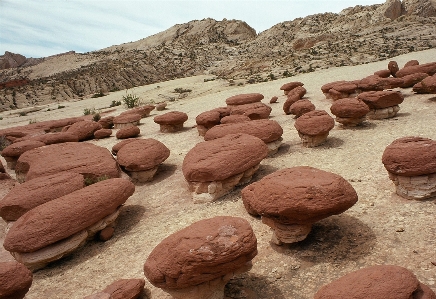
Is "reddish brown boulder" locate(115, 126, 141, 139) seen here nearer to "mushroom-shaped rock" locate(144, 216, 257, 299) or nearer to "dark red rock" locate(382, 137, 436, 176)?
"mushroom-shaped rock" locate(144, 216, 257, 299)

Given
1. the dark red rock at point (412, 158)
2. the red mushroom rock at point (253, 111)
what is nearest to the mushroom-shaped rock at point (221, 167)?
the dark red rock at point (412, 158)

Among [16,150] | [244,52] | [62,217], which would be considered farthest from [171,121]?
[244,52]

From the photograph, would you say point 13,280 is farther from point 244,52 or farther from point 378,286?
point 244,52

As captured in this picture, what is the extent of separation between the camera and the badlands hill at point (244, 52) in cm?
2983

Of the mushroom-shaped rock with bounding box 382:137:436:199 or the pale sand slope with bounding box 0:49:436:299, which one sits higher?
the mushroom-shaped rock with bounding box 382:137:436:199

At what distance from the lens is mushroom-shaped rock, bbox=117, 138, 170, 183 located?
923cm

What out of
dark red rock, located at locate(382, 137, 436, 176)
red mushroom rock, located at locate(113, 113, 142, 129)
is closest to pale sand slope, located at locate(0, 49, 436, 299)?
dark red rock, located at locate(382, 137, 436, 176)

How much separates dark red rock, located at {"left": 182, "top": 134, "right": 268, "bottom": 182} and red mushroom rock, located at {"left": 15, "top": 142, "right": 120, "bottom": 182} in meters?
2.54

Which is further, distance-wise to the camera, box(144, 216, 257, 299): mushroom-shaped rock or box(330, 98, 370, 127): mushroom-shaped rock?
box(330, 98, 370, 127): mushroom-shaped rock

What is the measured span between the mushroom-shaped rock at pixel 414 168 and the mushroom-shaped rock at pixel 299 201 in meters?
1.47

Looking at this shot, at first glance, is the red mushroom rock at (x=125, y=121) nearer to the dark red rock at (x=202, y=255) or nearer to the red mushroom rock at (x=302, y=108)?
the red mushroom rock at (x=302, y=108)

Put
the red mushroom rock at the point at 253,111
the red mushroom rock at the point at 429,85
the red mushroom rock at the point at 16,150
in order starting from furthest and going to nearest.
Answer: the red mushroom rock at the point at 253,111
the red mushroom rock at the point at 16,150
the red mushroom rock at the point at 429,85

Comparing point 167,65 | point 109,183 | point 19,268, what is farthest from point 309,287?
point 167,65

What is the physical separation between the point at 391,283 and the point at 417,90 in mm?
12325
